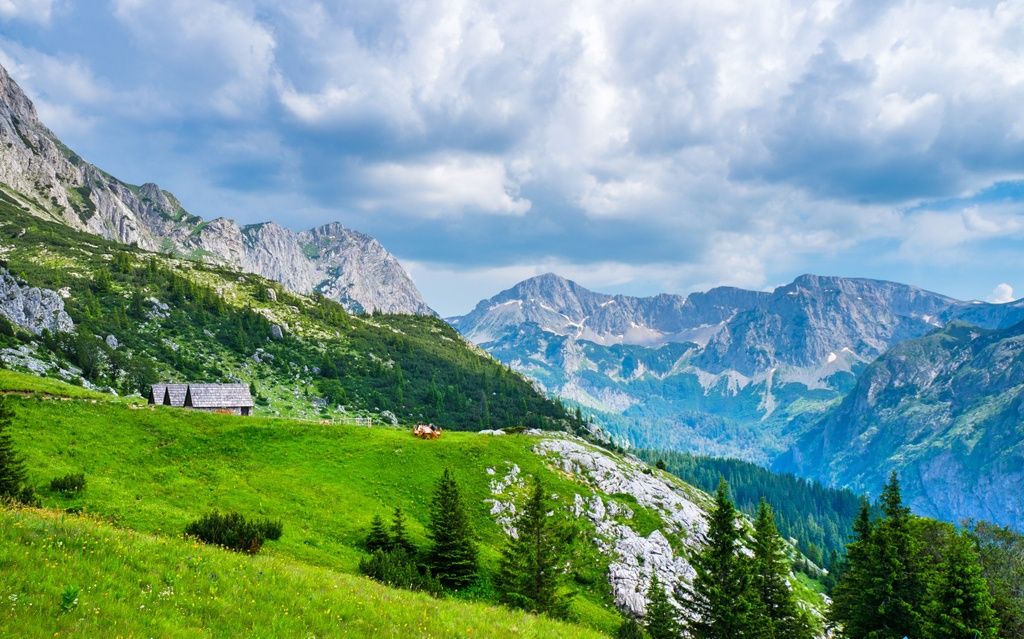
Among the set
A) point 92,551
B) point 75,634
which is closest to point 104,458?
point 92,551

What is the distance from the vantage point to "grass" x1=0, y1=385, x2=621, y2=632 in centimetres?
3562

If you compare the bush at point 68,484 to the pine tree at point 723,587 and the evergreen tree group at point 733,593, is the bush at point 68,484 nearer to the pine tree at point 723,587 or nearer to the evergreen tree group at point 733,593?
the evergreen tree group at point 733,593

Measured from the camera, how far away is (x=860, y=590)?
48531 mm

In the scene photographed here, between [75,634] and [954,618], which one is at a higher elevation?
[75,634]

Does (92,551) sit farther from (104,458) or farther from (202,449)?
(202,449)

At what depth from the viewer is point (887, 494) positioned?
48.9m

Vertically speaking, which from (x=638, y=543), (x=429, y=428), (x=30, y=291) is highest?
(x=30, y=291)

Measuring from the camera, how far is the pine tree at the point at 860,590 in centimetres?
Answer: 4722

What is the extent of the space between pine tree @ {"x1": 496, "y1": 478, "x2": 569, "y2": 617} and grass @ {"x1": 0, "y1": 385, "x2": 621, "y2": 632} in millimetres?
6152

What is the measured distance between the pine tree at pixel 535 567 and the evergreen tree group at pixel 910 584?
26113 mm

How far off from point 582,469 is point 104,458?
5061 cm

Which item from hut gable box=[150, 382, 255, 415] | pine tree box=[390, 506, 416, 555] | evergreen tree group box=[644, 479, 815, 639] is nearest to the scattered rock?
hut gable box=[150, 382, 255, 415]

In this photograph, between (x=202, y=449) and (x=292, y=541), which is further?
(x=202, y=449)

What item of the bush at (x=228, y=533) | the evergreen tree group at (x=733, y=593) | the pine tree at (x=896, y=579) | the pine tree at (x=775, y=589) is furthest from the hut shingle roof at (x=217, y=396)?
the pine tree at (x=896, y=579)
